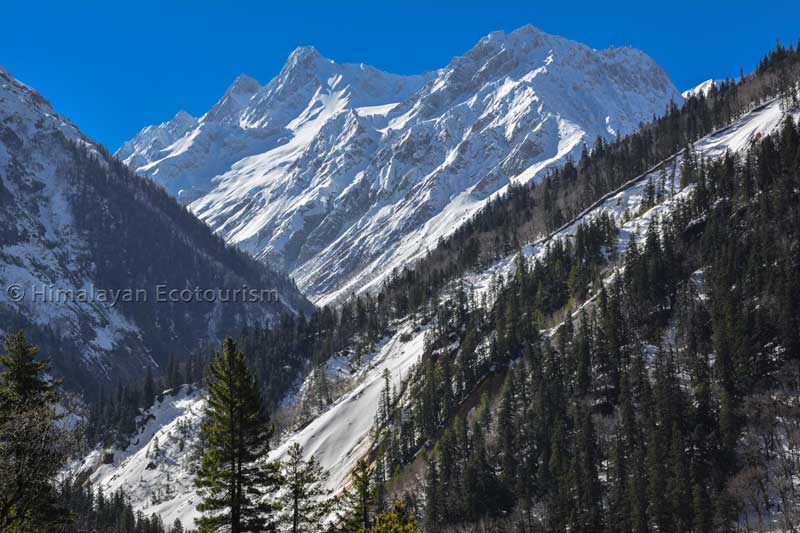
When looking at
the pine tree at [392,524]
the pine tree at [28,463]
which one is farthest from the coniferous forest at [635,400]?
the pine tree at [28,463]

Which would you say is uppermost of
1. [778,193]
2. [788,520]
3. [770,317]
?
[778,193]

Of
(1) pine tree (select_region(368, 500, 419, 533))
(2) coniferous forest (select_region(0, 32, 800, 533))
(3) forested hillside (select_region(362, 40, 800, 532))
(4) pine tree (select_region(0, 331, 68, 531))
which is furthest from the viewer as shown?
(3) forested hillside (select_region(362, 40, 800, 532))

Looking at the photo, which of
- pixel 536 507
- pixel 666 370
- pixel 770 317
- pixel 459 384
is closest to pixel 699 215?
pixel 770 317

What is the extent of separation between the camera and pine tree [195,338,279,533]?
34.4m

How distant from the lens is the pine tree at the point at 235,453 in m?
34.4

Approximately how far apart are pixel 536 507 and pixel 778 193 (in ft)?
309

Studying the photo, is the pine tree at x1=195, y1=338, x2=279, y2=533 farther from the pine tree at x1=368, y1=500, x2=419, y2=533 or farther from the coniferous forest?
the coniferous forest

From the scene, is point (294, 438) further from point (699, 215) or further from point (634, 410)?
point (699, 215)

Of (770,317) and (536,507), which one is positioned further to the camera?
(770,317)

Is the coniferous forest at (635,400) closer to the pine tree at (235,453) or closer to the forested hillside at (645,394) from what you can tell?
the forested hillside at (645,394)

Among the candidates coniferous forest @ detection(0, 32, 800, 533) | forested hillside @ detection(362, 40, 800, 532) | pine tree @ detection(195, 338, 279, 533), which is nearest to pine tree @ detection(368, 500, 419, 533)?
pine tree @ detection(195, 338, 279, 533)

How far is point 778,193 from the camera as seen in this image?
168750 mm

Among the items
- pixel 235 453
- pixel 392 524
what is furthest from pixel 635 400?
pixel 235 453

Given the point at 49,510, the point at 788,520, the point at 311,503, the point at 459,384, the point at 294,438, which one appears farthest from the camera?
the point at 294,438
